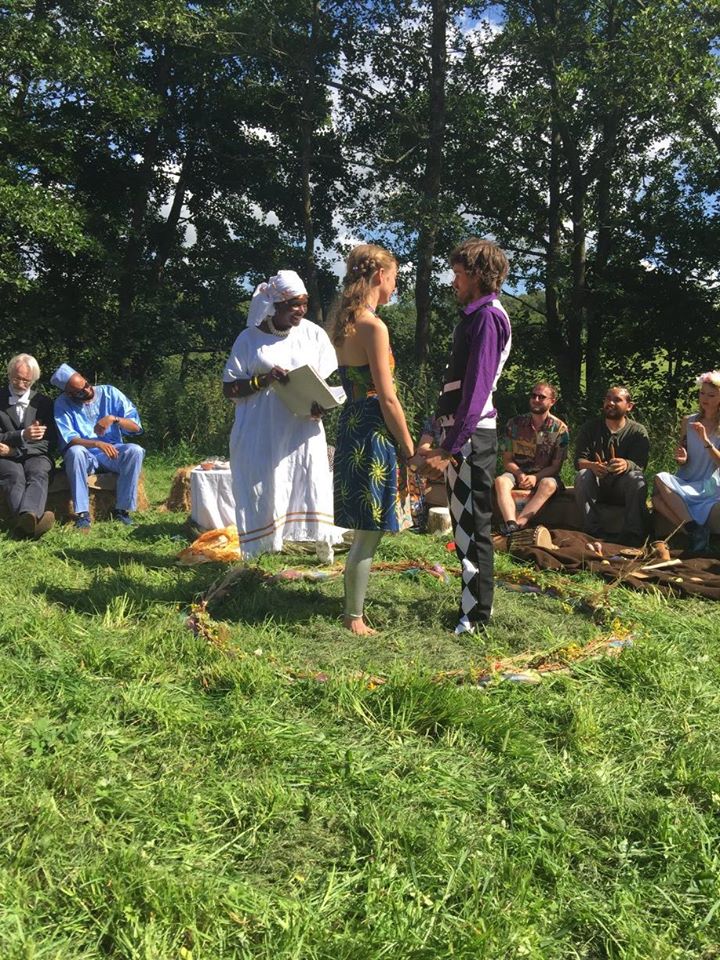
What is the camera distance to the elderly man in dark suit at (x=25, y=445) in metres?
5.93

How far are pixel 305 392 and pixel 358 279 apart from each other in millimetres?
926

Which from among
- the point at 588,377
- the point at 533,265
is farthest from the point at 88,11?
the point at 588,377

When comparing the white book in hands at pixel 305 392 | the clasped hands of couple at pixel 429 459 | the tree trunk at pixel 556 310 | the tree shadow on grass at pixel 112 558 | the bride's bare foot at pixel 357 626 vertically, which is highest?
the tree trunk at pixel 556 310

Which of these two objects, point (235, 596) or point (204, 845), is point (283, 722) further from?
point (235, 596)

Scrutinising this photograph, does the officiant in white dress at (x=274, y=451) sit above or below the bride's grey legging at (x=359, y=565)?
above

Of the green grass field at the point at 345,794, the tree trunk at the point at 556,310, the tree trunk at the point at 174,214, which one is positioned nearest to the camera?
the green grass field at the point at 345,794

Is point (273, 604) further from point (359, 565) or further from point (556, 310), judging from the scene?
point (556, 310)

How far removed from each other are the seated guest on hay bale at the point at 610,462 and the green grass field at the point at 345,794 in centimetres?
234

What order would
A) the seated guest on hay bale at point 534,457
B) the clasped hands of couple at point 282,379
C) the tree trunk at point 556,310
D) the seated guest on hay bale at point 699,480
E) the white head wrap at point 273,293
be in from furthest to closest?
the tree trunk at point 556,310
the seated guest on hay bale at point 534,457
the seated guest on hay bale at point 699,480
the white head wrap at point 273,293
the clasped hands of couple at point 282,379

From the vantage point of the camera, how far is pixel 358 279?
11.8 feet

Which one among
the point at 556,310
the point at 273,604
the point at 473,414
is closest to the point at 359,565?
the point at 273,604

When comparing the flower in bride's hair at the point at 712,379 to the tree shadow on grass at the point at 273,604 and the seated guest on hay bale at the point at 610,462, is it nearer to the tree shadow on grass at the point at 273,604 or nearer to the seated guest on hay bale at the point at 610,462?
the seated guest on hay bale at the point at 610,462

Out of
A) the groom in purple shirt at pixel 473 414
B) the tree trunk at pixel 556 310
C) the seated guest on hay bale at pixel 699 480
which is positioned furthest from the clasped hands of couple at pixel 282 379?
the tree trunk at pixel 556 310

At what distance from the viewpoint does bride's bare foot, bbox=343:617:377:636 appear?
3.71 metres
